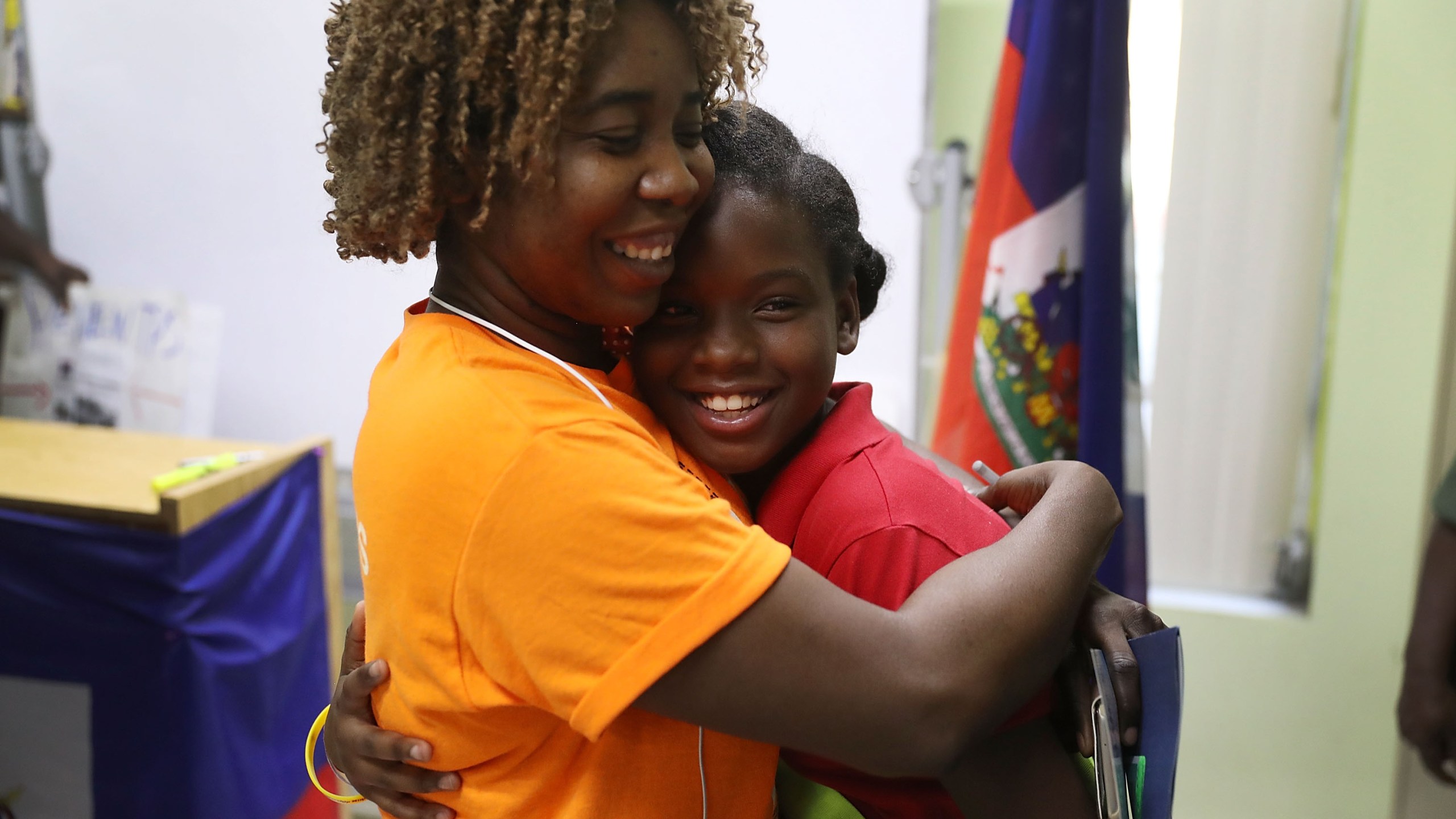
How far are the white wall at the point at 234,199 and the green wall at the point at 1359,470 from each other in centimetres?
103

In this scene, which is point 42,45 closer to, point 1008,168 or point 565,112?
point 1008,168

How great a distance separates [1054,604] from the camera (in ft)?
2.80

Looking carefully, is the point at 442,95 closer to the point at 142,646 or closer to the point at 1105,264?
the point at 1105,264

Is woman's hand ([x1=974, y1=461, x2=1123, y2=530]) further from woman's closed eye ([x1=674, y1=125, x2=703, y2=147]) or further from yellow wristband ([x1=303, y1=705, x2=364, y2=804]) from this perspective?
yellow wristband ([x1=303, y1=705, x2=364, y2=804])

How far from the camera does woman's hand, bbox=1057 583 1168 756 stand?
98 cm

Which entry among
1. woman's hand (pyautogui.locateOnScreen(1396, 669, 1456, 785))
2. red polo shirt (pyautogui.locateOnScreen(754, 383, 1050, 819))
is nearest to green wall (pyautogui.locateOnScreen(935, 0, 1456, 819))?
woman's hand (pyautogui.locateOnScreen(1396, 669, 1456, 785))

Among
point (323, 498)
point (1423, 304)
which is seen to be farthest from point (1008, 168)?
point (323, 498)

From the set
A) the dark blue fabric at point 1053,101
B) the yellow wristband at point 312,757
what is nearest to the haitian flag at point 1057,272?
the dark blue fabric at point 1053,101

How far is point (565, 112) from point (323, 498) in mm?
1961

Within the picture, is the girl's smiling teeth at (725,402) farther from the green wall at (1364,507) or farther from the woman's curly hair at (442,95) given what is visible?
the green wall at (1364,507)

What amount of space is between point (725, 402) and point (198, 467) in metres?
1.58

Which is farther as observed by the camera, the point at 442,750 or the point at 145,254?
the point at 145,254

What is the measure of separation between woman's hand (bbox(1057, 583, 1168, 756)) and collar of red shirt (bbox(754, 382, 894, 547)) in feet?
0.87

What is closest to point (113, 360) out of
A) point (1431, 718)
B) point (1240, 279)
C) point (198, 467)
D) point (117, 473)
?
point (117, 473)
